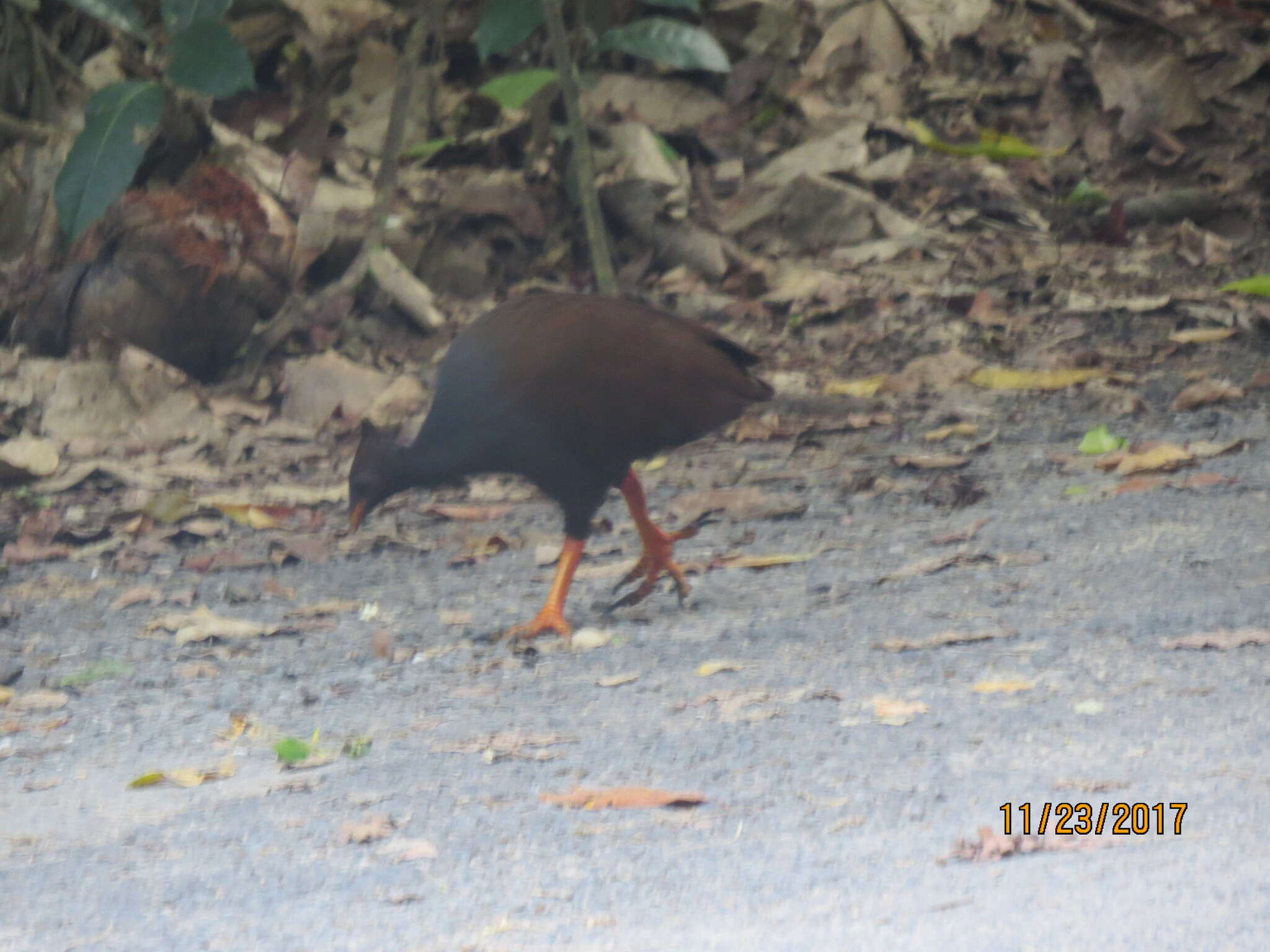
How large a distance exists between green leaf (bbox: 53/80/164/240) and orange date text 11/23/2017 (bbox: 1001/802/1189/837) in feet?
13.6

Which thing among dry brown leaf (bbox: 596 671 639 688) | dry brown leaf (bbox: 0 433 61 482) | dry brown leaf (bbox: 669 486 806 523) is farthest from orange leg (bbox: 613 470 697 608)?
dry brown leaf (bbox: 0 433 61 482)

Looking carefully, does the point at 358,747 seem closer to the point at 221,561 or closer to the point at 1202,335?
the point at 221,561

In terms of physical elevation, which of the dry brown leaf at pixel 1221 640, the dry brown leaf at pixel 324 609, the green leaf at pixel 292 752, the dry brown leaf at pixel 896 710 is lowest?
the dry brown leaf at pixel 324 609

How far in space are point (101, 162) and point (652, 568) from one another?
8.76 feet

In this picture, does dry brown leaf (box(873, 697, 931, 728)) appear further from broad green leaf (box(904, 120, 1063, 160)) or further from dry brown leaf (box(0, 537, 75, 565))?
broad green leaf (box(904, 120, 1063, 160))

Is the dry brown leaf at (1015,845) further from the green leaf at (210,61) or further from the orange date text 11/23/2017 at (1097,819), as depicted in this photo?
the green leaf at (210,61)

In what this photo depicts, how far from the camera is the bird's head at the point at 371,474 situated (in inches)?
163

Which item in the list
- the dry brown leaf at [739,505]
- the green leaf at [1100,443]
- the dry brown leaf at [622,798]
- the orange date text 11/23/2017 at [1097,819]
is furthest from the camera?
the green leaf at [1100,443]

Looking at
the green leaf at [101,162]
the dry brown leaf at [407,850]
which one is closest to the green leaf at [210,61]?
the green leaf at [101,162]

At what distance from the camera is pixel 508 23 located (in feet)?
18.6

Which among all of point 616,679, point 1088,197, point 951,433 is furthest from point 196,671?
point 1088,197

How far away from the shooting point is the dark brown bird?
380 cm

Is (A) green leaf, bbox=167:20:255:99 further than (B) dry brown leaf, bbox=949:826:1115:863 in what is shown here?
Yes

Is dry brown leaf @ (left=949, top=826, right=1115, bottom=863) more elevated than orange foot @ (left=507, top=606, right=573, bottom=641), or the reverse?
dry brown leaf @ (left=949, top=826, right=1115, bottom=863)
